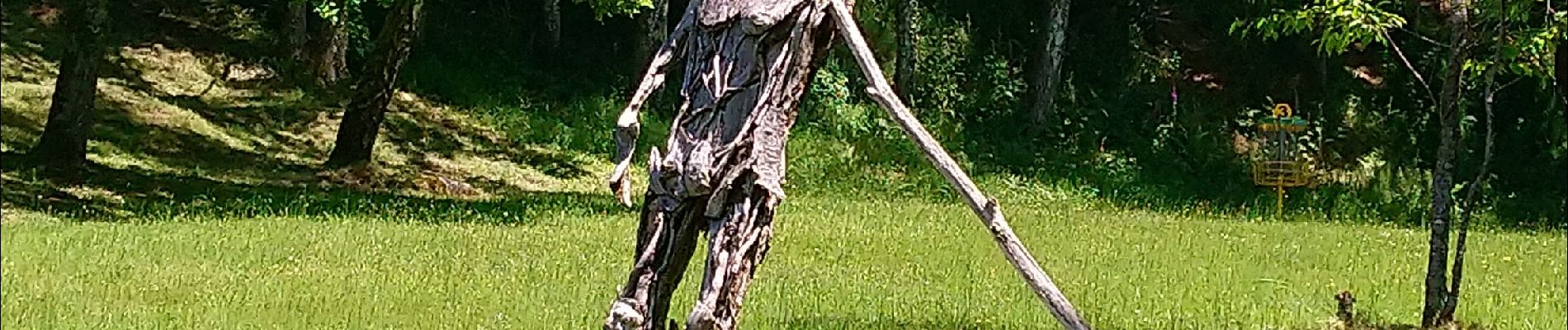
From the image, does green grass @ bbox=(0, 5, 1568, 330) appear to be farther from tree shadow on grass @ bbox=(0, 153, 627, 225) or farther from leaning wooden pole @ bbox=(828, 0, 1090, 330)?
leaning wooden pole @ bbox=(828, 0, 1090, 330)

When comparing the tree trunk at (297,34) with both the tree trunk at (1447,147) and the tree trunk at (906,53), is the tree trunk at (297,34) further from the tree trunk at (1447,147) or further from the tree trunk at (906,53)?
the tree trunk at (1447,147)

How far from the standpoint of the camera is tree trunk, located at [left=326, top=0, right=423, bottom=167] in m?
13.3

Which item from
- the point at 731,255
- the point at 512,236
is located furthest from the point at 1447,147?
the point at 512,236

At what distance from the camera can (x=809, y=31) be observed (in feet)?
10.0

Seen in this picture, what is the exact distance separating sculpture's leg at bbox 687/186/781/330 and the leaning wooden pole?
269 millimetres

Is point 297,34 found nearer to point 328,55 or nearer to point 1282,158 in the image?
point 328,55

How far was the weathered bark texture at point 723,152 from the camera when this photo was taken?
2998 millimetres

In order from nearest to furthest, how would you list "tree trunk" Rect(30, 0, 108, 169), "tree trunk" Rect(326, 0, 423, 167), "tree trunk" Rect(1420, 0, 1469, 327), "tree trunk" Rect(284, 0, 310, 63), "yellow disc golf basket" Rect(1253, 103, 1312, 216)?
"tree trunk" Rect(1420, 0, 1469, 327)
"tree trunk" Rect(30, 0, 108, 169)
"tree trunk" Rect(326, 0, 423, 167)
"yellow disc golf basket" Rect(1253, 103, 1312, 216)
"tree trunk" Rect(284, 0, 310, 63)

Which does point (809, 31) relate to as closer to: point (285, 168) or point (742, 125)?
point (742, 125)

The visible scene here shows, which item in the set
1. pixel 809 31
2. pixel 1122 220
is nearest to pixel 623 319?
pixel 809 31

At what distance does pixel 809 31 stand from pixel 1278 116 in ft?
47.4

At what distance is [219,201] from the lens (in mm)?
11602

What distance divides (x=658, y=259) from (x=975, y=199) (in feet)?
1.87

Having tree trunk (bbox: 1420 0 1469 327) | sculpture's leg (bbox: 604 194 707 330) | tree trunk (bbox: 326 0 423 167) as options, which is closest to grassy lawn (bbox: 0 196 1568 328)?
tree trunk (bbox: 1420 0 1469 327)
